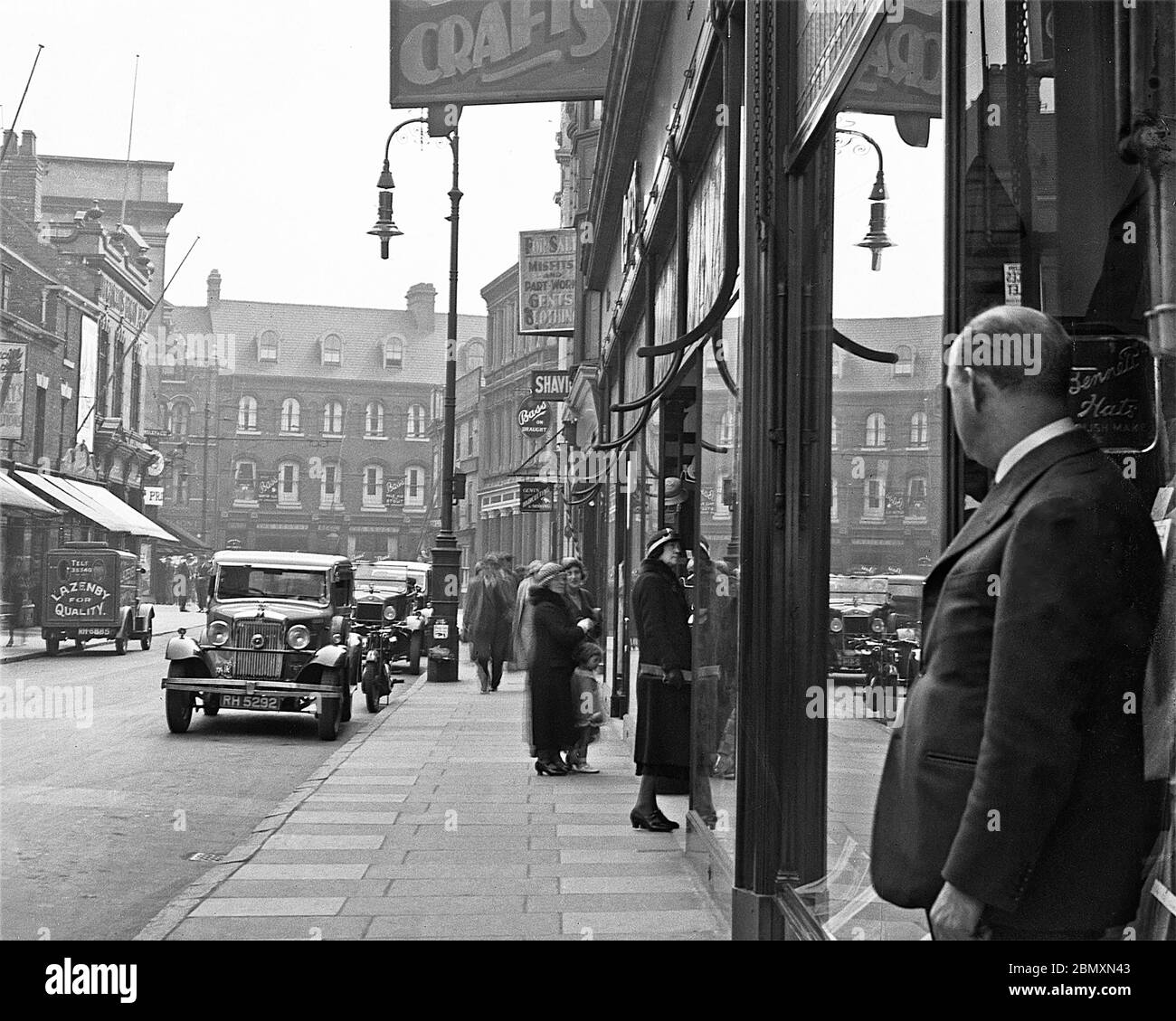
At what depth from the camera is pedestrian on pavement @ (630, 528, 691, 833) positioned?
866cm

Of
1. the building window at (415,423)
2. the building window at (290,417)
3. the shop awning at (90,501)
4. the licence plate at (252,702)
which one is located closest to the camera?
the licence plate at (252,702)

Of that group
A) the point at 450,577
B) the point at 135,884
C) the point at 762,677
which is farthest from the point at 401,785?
the point at 450,577

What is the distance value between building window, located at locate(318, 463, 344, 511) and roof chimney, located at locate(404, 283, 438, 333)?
22.8 feet

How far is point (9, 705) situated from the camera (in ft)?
53.9

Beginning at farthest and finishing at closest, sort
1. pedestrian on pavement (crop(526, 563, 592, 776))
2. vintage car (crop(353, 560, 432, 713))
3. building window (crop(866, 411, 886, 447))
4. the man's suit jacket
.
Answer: vintage car (crop(353, 560, 432, 713)) < pedestrian on pavement (crop(526, 563, 592, 776)) < building window (crop(866, 411, 886, 447)) < the man's suit jacket

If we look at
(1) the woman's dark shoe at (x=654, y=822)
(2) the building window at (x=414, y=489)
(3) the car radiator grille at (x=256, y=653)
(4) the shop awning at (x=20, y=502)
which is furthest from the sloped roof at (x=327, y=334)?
(1) the woman's dark shoe at (x=654, y=822)

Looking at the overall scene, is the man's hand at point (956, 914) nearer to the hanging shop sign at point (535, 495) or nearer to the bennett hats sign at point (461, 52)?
the bennett hats sign at point (461, 52)

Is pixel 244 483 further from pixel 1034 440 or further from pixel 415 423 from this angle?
pixel 1034 440

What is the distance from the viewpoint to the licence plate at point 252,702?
14367 millimetres

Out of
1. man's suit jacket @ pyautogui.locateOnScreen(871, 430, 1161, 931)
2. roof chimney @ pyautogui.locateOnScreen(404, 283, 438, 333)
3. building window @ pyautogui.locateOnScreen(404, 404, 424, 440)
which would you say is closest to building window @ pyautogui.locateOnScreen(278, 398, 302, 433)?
building window @ pyautogui.locateOnScreen(404, 404, 424, 440)

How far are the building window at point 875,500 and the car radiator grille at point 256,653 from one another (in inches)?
448

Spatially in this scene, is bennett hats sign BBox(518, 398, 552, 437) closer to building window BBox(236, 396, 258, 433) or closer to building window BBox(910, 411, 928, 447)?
building window BBox(236, 396, 258, 433)

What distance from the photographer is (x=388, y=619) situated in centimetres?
2394

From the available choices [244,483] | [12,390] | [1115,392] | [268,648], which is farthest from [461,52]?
[244,483]
